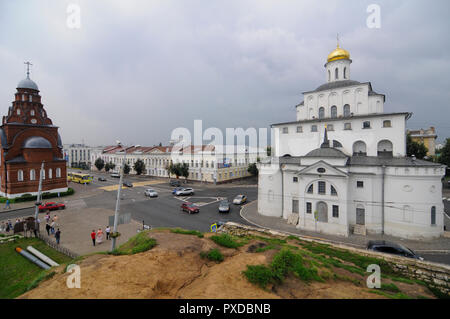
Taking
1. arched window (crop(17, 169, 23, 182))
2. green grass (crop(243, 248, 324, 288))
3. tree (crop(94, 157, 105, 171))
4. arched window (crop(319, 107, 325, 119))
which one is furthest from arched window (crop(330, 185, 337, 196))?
tree (crop(94, 157, 105, 171))

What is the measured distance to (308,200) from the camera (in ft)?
70.6

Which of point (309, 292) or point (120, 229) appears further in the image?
point (120, 229)

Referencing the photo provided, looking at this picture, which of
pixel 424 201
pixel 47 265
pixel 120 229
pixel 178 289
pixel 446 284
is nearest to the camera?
pixel 178 289

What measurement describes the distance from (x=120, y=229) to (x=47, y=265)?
743 centimetres

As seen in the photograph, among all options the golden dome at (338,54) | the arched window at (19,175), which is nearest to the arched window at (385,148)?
the golden dome at (338,54)

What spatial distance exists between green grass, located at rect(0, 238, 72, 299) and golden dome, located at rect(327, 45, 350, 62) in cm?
3514

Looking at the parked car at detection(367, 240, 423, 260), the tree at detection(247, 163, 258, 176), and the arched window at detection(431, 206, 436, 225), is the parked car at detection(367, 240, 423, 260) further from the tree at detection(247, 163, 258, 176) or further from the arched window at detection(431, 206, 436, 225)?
the tree at detection(247, 163, 258, 176)

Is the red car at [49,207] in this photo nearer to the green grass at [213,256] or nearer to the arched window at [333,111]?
the green grass at [213,256]

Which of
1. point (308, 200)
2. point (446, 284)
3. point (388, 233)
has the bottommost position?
point (388, 233)

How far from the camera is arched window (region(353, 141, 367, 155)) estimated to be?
23812mm

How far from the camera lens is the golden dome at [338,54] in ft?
92.6

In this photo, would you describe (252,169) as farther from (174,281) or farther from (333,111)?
(174,281)
